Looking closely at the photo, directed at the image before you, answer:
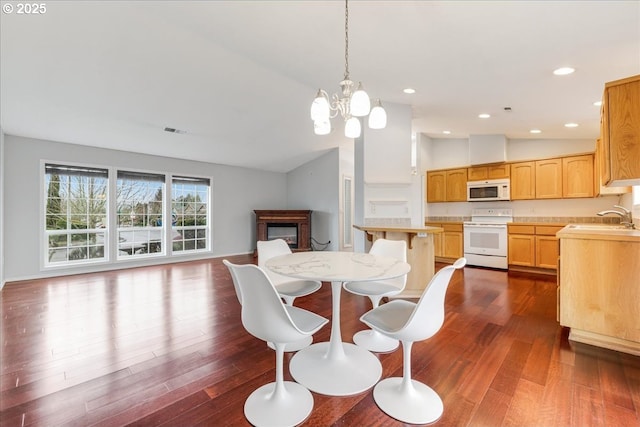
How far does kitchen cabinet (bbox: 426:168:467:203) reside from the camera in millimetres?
5895

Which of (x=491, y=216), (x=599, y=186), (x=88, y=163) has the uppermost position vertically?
(x=88, y=163)

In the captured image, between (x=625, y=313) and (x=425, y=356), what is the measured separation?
1618 millimetres

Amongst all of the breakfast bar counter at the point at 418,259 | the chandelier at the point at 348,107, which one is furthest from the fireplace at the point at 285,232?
the chandelier at the point at 348,107

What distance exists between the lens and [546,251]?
4.79 metres

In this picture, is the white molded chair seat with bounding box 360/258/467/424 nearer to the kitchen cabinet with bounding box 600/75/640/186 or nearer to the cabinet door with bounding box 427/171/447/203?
the kitchen cabinet with bounding box 600/75/640/186

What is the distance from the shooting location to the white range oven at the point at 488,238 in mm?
5199

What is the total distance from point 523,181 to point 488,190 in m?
0.57

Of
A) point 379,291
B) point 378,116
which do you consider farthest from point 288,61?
point 379,291

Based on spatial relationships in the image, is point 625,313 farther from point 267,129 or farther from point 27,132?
point 27,132

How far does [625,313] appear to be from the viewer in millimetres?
2236

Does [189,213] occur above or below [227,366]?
above

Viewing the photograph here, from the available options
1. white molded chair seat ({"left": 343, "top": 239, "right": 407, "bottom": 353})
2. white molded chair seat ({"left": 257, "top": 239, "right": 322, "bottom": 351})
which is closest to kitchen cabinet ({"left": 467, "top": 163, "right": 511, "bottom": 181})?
Result: white molded chair seat ({"left": 343, "top": 239, "right": 407, "bottom": 353})

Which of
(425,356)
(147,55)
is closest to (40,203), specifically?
(147,55)

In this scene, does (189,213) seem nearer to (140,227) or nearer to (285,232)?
(140,227)
